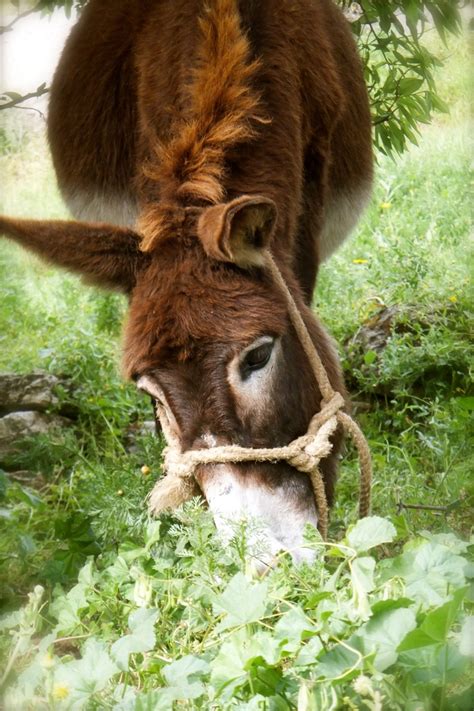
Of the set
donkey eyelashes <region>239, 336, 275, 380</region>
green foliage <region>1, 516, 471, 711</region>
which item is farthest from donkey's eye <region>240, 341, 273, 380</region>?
green foliage <region>1, 516, 471, 711</region>

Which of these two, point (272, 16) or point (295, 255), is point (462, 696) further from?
point (272, 16)

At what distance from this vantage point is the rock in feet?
15.9

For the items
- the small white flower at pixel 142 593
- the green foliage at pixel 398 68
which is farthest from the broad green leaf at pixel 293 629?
the green foliage at pixel 398 68

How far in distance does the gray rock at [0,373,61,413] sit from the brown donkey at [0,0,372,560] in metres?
1.64

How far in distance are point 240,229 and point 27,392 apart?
2791 mm

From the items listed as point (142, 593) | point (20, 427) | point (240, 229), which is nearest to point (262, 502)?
point (142, 593)

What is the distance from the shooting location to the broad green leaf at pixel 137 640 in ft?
6.19

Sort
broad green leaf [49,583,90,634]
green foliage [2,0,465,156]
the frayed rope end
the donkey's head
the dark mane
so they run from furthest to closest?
green foliage [2,0,465,156] < the dark mane < the frayed rope end < the donkey's head < broad green leaf [49,583,90,634]

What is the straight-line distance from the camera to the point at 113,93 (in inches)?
151

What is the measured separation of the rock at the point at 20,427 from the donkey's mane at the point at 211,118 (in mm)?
2229

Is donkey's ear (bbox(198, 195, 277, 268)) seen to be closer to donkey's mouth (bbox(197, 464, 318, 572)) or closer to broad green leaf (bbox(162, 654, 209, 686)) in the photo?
donkey's mouth (bbox(197, 464, 318, 572))

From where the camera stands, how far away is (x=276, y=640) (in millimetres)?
1802

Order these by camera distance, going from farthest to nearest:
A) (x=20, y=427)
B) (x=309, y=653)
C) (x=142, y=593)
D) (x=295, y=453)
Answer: (x=20, y=427) < (x=295, y=453) < (x=142, y=593) < (x=309, y=653)

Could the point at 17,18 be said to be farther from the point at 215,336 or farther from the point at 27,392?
the point at 27,392
